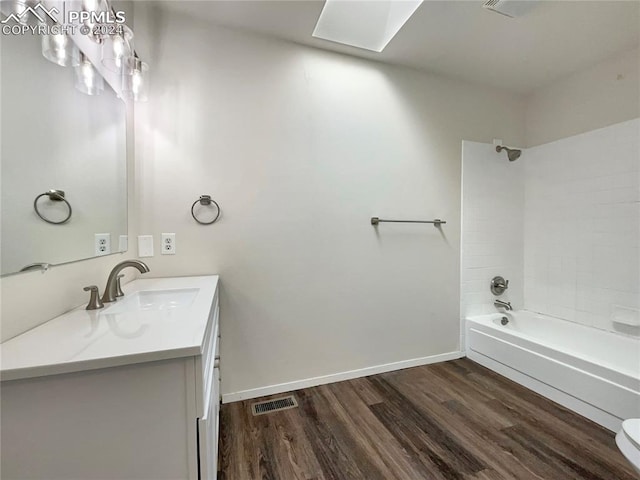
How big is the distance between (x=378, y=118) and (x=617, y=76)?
188 cm

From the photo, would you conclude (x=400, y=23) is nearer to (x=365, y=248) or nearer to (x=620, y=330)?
(x=365, y=248)

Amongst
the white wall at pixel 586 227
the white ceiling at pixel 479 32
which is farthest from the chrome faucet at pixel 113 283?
the white wall at pixel 586 227

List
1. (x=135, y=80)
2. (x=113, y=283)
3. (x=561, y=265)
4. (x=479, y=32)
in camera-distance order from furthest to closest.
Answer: (x=561, y=265)
(x=479, y=32)
(x=135, y=80)
(x=113, y=283)

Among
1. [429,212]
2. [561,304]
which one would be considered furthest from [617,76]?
[561,304]

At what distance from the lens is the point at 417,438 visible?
1.55 meters

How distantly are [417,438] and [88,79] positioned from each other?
241cm

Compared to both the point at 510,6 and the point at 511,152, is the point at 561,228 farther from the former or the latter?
the point at 510,6

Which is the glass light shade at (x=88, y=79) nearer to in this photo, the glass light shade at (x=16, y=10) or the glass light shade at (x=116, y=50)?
the glass light shade at (x=116, y=50)

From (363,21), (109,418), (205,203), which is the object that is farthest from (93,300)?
(363,21)

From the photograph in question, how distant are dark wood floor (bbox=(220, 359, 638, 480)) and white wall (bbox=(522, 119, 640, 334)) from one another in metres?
1.02

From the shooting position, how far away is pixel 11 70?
82cm

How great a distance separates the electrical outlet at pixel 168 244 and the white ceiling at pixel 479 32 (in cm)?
138

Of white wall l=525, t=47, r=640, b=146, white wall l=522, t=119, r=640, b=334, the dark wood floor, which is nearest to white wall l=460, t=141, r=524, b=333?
white wall l=522, t=119, r=640, b=334

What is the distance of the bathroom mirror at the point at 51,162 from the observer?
0.81m
